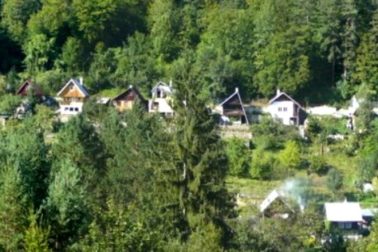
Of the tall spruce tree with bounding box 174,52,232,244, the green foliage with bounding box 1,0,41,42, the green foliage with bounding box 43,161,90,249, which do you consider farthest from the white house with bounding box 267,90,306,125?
the green foliage with bounding box 43,161,90,249

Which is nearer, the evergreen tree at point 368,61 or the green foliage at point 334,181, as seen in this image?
the green foliage at point 334,181

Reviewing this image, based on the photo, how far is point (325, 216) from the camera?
21500mm

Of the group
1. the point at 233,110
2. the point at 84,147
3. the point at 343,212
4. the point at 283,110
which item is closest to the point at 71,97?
the point at 233,110

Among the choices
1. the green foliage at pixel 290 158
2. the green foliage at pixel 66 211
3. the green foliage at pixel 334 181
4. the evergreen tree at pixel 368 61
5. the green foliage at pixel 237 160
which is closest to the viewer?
the green foliage at pixel 66 211

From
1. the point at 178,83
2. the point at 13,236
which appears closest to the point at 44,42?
the point at 178,83

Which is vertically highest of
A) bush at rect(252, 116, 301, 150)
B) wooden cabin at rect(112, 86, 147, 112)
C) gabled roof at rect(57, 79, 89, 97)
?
gabled roof at rect(57, 79, 89, 97)

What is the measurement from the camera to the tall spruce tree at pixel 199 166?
15.0 m

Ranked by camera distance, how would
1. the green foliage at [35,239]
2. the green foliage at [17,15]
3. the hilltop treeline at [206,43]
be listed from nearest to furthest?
the green foliage at [35,239], the hilltop treeline at [206,43], the green foliage at [17,15]

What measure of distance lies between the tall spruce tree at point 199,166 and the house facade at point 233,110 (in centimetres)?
1247

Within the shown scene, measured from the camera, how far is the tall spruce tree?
15.0 metres

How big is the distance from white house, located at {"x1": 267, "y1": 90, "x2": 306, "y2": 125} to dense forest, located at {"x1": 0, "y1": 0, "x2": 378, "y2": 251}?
85cm

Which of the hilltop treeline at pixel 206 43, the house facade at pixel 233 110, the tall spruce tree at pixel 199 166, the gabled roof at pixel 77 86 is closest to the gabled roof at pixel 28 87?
the gabled roof at pixel 77 86

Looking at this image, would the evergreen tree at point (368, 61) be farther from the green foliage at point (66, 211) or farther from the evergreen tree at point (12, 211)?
the evergreen tree at point (12, 211)

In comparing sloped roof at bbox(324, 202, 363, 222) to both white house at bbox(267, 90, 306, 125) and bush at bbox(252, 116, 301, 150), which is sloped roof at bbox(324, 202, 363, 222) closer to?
bush at bbox(252, 116, 301, 150)
